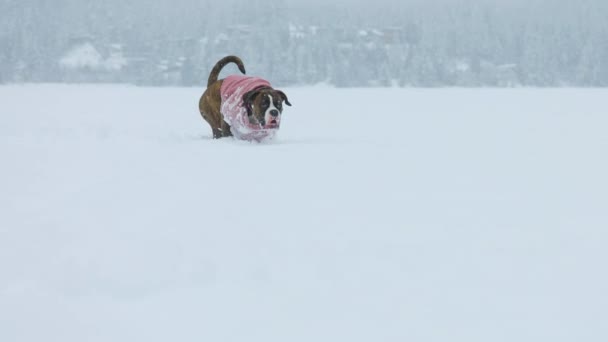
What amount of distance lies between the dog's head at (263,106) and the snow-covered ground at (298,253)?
89.9 inches

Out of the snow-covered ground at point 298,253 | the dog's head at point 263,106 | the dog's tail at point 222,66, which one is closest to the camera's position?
the snow-covered ground at point 298,253

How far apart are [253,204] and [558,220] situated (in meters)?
1.76

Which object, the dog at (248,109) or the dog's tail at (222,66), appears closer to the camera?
the dog at (248,109)

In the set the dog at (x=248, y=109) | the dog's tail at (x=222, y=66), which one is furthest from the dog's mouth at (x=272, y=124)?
the dog's tail at (x=222, y=66)

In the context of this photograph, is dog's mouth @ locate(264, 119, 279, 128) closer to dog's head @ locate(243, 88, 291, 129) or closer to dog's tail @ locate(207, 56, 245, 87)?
dog's head @ locate(243, 88, 291, 129)

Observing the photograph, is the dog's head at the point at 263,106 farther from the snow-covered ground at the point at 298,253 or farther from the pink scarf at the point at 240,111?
the snow-covered ground at the point at 298,253

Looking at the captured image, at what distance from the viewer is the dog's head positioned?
8273mm

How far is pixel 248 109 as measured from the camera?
839 cm

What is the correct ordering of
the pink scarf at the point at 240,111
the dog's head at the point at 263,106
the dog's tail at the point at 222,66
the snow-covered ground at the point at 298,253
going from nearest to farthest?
1. the snow-covered ground at the point at 298,253
2. the dog's head at the point at 263,106
3. the pink scarf at the point at 240,111
4. the dog's tail at the point at 222,66

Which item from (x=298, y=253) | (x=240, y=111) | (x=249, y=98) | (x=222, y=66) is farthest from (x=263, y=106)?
(x=298, y=253)

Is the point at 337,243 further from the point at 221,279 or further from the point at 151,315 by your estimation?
the point at 151,315

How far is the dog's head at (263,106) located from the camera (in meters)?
8.27

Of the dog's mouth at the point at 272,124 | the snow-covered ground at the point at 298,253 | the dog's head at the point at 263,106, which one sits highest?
the snow-covered ground at the point at 298,253

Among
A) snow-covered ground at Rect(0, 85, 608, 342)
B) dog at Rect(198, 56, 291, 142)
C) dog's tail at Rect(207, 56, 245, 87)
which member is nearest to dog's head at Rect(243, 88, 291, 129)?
dog at Rect(198, 56, 291, 142)
